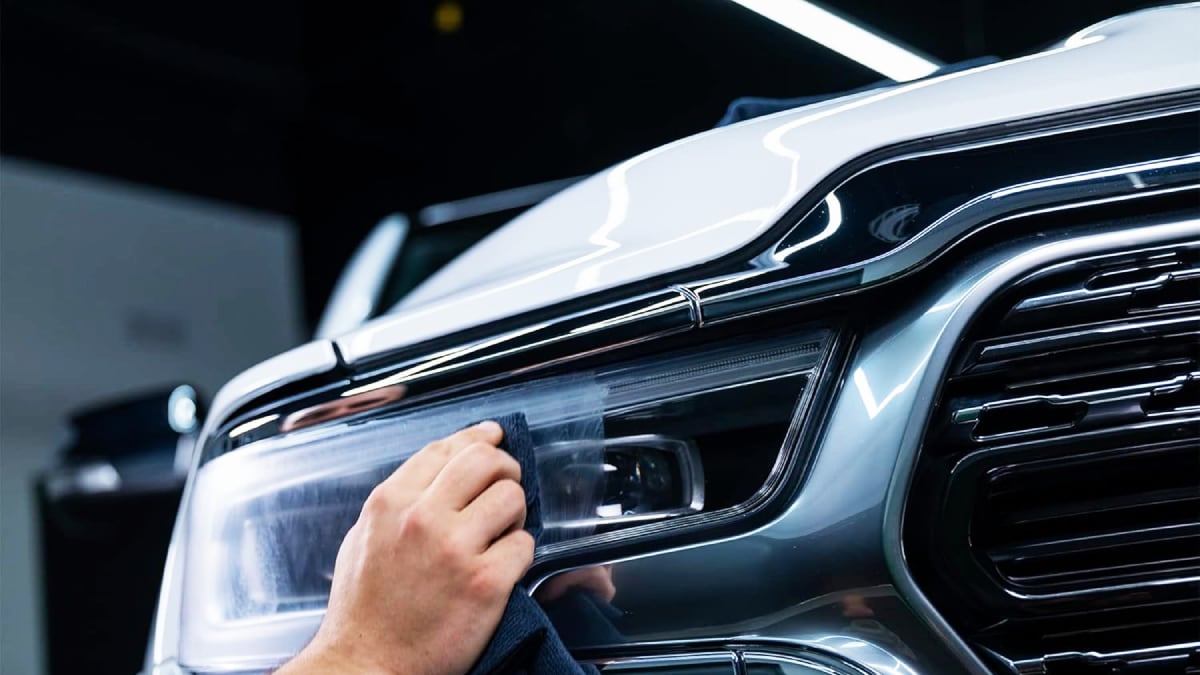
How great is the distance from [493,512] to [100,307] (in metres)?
5.25

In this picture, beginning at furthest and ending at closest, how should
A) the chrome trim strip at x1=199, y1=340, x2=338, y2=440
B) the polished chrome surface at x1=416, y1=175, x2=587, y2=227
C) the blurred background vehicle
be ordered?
the blurred background vehicle, the polished chrome surface at x1=416, y1=175, x2=587, y2=227, the chrome trim strip at x1=199, y1=340, x2=338, y2=440

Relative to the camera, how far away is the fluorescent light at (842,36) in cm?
148

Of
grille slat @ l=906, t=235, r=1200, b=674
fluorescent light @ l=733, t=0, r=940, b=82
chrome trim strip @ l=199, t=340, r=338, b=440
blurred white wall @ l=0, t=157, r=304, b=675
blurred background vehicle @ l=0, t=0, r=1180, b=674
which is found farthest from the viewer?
blurred white wall @ l=0, t=157, r=304, b=675

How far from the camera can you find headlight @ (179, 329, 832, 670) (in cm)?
84

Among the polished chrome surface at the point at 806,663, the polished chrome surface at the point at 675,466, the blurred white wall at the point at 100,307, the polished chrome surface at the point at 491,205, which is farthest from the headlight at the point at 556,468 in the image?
the blurred white wall at the point at 100,307

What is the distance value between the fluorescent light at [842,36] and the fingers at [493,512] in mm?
894

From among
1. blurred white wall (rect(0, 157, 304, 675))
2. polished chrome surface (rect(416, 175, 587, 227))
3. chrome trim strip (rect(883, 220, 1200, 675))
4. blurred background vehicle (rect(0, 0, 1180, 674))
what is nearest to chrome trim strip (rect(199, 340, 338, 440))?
chrome trim strip (rect(883, 220, 1200, 675))

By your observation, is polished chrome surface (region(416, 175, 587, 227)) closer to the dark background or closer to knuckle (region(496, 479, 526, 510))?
the dark background

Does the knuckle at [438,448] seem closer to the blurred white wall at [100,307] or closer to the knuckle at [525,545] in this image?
the knuckle at [525,545]

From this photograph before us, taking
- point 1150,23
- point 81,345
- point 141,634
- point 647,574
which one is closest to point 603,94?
point 1150,23

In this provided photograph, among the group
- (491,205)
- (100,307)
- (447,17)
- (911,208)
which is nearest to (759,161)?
(911,208)

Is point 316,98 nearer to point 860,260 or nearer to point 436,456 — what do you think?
point 436,456

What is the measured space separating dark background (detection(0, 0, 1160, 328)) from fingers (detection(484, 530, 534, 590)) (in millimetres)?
1705

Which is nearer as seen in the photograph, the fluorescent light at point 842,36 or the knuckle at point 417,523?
the knuckle at point 417,523
